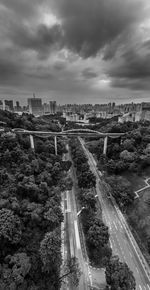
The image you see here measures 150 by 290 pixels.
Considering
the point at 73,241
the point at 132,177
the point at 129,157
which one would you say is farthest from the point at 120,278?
the point at 129,157

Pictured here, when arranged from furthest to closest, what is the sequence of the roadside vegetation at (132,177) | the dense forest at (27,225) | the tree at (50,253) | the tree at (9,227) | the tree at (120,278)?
the roadside vegetation at (132,177) → the tree at (9,227) → the tree at (50,253) → the dense forest at (27,225) → the tree at (120,278)

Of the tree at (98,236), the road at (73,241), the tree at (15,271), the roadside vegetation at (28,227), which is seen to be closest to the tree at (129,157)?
the roadside vegetation at (28,227)

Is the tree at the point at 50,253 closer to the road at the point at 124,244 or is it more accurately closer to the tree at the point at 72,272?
the tree at the point at 72,272

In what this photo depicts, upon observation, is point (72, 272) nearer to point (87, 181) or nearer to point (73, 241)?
point (73, 241)

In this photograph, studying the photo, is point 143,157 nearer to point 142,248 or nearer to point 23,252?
point 142,248

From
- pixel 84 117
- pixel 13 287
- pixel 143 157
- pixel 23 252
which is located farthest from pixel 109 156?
pixel 84 117

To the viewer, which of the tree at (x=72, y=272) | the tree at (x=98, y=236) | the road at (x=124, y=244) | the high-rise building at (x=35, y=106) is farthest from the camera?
the high-rise building at (x=35, y=106)

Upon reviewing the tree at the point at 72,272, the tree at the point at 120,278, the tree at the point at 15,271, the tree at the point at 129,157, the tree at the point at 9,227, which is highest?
the tree at the point at 129,157
